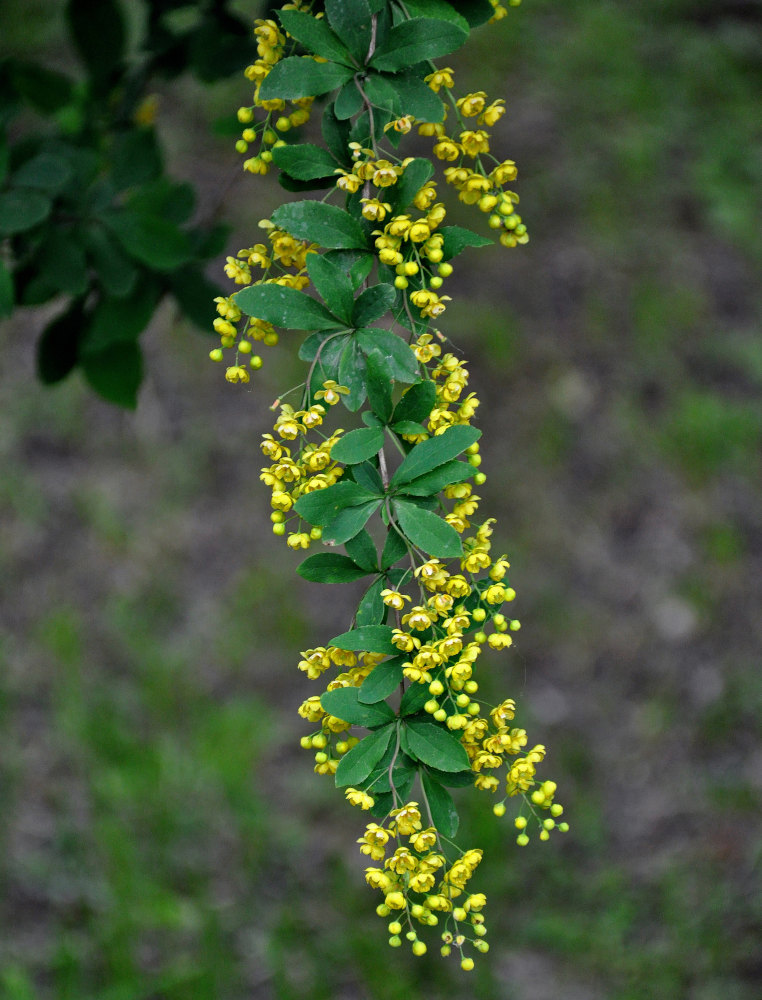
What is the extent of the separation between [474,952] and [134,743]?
3.71 feet

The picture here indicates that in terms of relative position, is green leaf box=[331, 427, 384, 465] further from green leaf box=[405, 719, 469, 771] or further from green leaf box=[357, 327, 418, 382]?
green leaf box=[405, 719, 469, 771]

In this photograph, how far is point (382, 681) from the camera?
0.86 meters

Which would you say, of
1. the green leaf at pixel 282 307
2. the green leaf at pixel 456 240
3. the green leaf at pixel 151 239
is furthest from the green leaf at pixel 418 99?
the green leaf at pixel 151 239

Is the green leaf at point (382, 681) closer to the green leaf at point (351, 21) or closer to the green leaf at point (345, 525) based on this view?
the green leaf at point (345, 525)

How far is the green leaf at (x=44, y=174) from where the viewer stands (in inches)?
54.7

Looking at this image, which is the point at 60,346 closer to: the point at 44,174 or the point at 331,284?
the point at 44,174

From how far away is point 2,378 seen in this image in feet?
11.1

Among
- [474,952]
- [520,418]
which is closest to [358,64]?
[474,952]

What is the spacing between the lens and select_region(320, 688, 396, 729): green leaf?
859 mm

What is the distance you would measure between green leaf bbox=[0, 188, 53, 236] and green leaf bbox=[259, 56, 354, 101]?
1.79 ft

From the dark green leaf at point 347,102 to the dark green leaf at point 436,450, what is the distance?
1.16 feet

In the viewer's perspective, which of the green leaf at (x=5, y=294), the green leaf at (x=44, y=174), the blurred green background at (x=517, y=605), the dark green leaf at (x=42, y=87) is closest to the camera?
the green leaf at (x=5, y=294)

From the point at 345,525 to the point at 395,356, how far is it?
0.17m

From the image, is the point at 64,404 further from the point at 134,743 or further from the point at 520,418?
the point at 520,418
